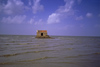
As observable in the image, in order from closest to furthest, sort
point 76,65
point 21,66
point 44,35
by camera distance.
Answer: point 21,66 → point 76,65 → point 44,35

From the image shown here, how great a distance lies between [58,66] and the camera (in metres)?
5.04

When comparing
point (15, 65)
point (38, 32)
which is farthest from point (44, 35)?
point (15, 65)

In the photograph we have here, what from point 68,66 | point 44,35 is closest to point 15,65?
point 68,66

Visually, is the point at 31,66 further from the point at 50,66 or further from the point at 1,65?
the point at 1,65

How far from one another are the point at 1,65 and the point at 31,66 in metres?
1.81

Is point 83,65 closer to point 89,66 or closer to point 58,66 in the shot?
point 89,66

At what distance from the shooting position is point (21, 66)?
4.92m

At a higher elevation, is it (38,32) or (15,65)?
(38,32)

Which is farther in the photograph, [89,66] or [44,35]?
[44,35]

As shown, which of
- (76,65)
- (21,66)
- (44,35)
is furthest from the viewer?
(44,35)

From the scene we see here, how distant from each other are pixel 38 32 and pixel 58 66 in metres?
38.0

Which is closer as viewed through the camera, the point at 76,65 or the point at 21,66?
the point at 21,66

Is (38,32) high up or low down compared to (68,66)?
up

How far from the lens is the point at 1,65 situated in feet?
16.6
